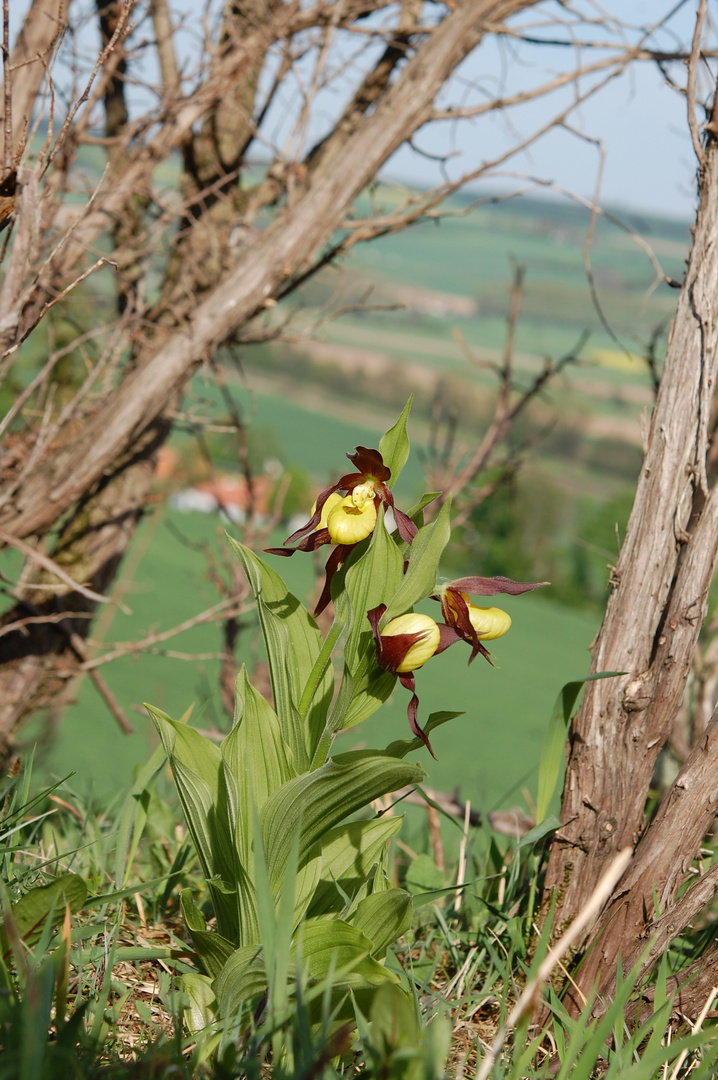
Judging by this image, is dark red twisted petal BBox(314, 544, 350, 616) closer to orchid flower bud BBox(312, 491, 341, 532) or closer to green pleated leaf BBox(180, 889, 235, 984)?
orchid flower bud BBox(312, 491, 341, 532)

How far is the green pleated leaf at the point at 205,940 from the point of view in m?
0.90

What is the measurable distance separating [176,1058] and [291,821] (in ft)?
0.75

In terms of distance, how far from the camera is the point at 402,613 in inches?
32.5

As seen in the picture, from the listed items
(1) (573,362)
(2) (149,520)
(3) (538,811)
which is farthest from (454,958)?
(1) (573,362)

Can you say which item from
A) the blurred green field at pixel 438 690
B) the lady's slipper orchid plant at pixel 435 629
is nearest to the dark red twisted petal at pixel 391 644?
the lady's slipper orchid plant at pixel 435 629

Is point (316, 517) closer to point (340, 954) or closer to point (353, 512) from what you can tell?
point (353, 512)

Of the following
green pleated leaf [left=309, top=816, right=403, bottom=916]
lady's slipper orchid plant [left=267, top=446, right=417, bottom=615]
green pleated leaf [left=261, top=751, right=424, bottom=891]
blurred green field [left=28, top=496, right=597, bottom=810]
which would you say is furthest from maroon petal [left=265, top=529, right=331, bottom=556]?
blurred green field [left=28, top=496, right=597, bottom=810]

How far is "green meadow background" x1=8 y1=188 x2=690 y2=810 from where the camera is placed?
2.18 meters

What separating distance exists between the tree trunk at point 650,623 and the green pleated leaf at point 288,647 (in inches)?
15.2

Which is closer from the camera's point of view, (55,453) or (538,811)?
(538,811)

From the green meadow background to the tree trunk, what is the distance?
0.06 m

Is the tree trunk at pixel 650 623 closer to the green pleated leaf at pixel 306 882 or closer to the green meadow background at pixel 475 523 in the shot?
the green meadow background at pixel 475 523

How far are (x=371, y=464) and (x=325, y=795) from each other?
13.3 inches

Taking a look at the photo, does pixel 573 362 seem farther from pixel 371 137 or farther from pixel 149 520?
pixel 149 520
